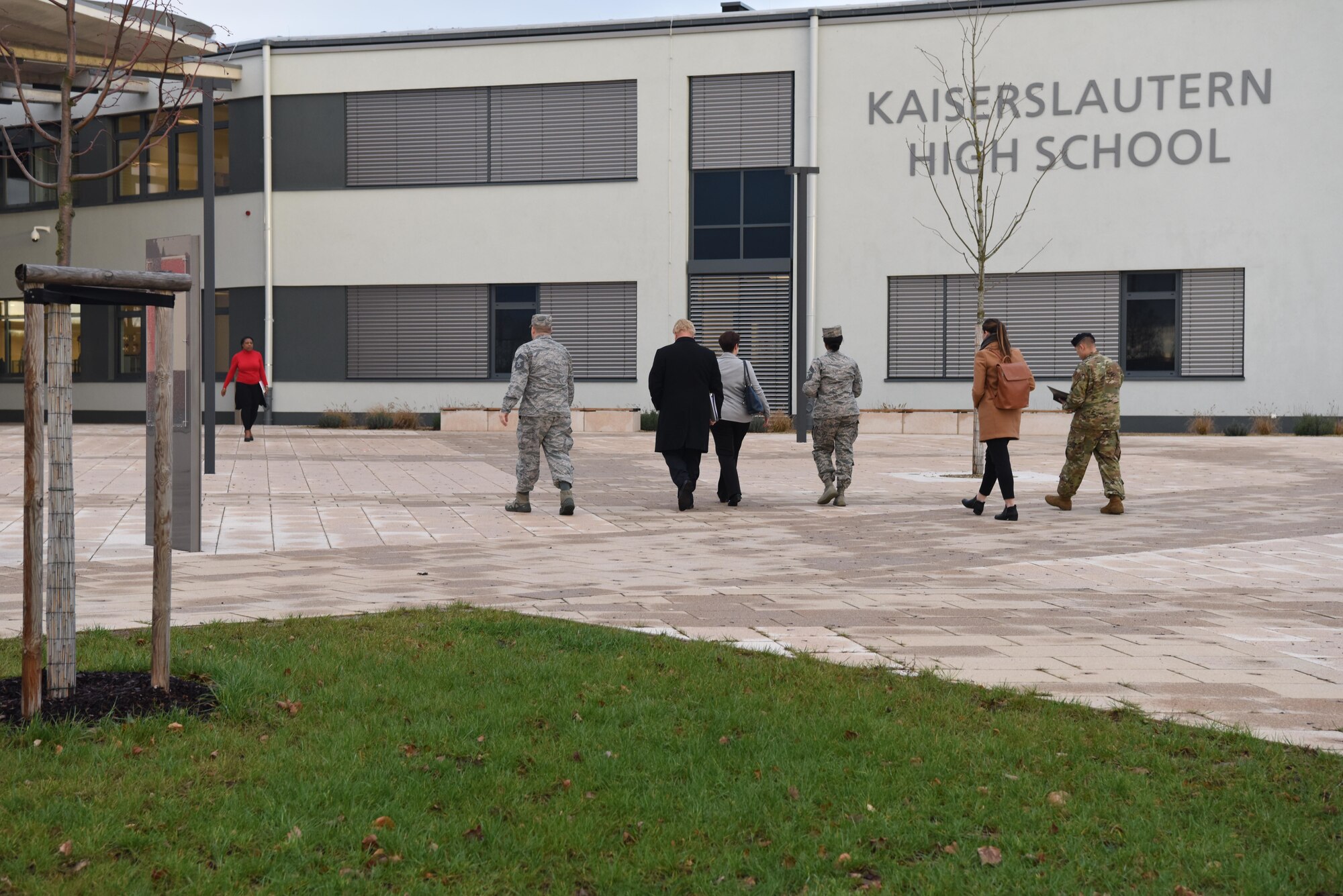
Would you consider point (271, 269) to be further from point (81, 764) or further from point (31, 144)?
point (81, 764)

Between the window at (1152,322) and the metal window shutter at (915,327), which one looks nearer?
the window at (1152,322)

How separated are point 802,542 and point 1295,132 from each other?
20175 millimetres

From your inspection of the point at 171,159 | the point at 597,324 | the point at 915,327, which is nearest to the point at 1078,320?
the point at 915,327

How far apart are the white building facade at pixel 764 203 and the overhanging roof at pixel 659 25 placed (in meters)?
0.06

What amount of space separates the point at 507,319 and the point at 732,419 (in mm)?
16998

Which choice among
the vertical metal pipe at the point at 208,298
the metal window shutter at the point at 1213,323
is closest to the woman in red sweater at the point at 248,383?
the vertical metal pipe at the point at 208,298

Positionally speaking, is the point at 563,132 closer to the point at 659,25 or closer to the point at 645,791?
the point at 659,25

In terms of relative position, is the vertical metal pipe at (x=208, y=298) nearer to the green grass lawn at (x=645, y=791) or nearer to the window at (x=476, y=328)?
the green grass lawn at (x=645, y=791)

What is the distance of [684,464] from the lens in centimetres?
1393

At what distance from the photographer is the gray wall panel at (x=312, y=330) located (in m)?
30.7

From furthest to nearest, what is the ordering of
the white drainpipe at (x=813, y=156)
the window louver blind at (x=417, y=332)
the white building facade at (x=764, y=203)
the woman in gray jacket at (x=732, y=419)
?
the window louver blind at (x=417, y=332) → the white drainpipe at (x=813, y=156) → the white building facade at (x=764, y=203) → the woman in gray jacket at (x=732, y=419)

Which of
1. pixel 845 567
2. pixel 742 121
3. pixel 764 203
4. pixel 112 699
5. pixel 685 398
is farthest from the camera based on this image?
pixel 764 203

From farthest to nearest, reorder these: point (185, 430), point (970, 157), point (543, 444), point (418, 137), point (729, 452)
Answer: point (418, 137) < point (970, 157) < point (729, 452) < point (543, 444) < point (185, 430)

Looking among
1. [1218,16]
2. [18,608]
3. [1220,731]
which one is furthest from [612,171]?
[1220,731]
